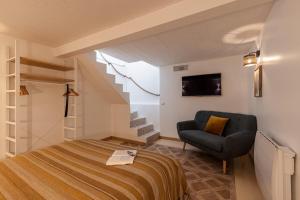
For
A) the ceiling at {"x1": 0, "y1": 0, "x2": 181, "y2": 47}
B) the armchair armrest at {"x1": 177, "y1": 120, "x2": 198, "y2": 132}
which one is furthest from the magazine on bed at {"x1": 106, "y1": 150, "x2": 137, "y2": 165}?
the armchair armrest at {"x1": 177, "y1": 120, "x2": 198, "y2": 132}

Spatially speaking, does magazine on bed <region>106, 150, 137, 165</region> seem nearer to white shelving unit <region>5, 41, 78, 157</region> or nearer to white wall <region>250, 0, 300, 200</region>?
white wall <region>250, 0, 300, 200</region>

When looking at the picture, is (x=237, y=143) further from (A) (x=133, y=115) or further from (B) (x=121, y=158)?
(A) (x=133, y=115)

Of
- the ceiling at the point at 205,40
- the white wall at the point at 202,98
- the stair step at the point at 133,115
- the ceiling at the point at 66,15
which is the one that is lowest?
the stair step at the point at 133,115

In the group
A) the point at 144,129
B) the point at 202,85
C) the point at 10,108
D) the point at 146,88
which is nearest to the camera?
the point at 10,108

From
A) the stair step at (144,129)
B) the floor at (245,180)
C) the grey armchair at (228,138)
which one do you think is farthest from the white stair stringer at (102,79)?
the floor at (245,180)

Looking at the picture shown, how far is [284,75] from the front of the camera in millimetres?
1396

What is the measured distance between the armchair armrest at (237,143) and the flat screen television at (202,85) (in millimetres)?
1505

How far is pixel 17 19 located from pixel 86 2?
1.09 metres

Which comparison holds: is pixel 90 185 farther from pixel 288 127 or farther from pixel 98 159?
pixel 288 127

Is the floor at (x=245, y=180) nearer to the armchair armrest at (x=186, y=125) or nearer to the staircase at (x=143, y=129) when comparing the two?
the armchair armrest at (x=186, y=125)

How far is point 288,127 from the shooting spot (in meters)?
1.33

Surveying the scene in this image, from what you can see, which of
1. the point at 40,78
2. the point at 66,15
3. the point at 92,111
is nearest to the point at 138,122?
the point at 92,111

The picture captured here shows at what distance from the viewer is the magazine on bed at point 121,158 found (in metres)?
1.49

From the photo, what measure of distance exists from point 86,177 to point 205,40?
2.65 meters
